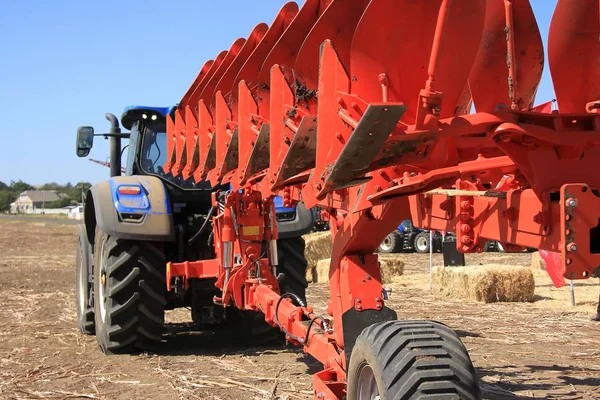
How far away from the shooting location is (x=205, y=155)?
229 inches

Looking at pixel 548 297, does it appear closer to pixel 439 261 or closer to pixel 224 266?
pixel 224 266

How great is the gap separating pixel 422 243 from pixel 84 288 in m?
17.0

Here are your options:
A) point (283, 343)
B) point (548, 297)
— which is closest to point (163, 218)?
point (283, 343)

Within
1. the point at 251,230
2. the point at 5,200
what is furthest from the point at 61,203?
the point at 251,230

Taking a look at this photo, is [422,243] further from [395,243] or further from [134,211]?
[134,211]

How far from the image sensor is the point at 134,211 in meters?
6.68

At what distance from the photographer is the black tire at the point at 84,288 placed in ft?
26.3

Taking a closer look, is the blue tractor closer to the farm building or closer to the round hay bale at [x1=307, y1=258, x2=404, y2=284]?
the round hay bale at [x1=307, y1=258, x2=404, y2=284]

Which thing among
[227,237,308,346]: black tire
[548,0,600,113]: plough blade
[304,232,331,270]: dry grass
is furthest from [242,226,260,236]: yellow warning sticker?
[304,232,331,270]: dry grass

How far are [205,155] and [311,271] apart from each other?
890 centimetres

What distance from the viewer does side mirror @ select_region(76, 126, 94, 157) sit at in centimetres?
794

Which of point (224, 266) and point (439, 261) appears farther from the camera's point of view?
point (439, 261)

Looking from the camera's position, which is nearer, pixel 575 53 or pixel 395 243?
pixel 575 53

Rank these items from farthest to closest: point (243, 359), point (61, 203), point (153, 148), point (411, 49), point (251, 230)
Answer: point (61, 203), point (153, 148), point (243, 359), point (251, 230), point (411, 49)
